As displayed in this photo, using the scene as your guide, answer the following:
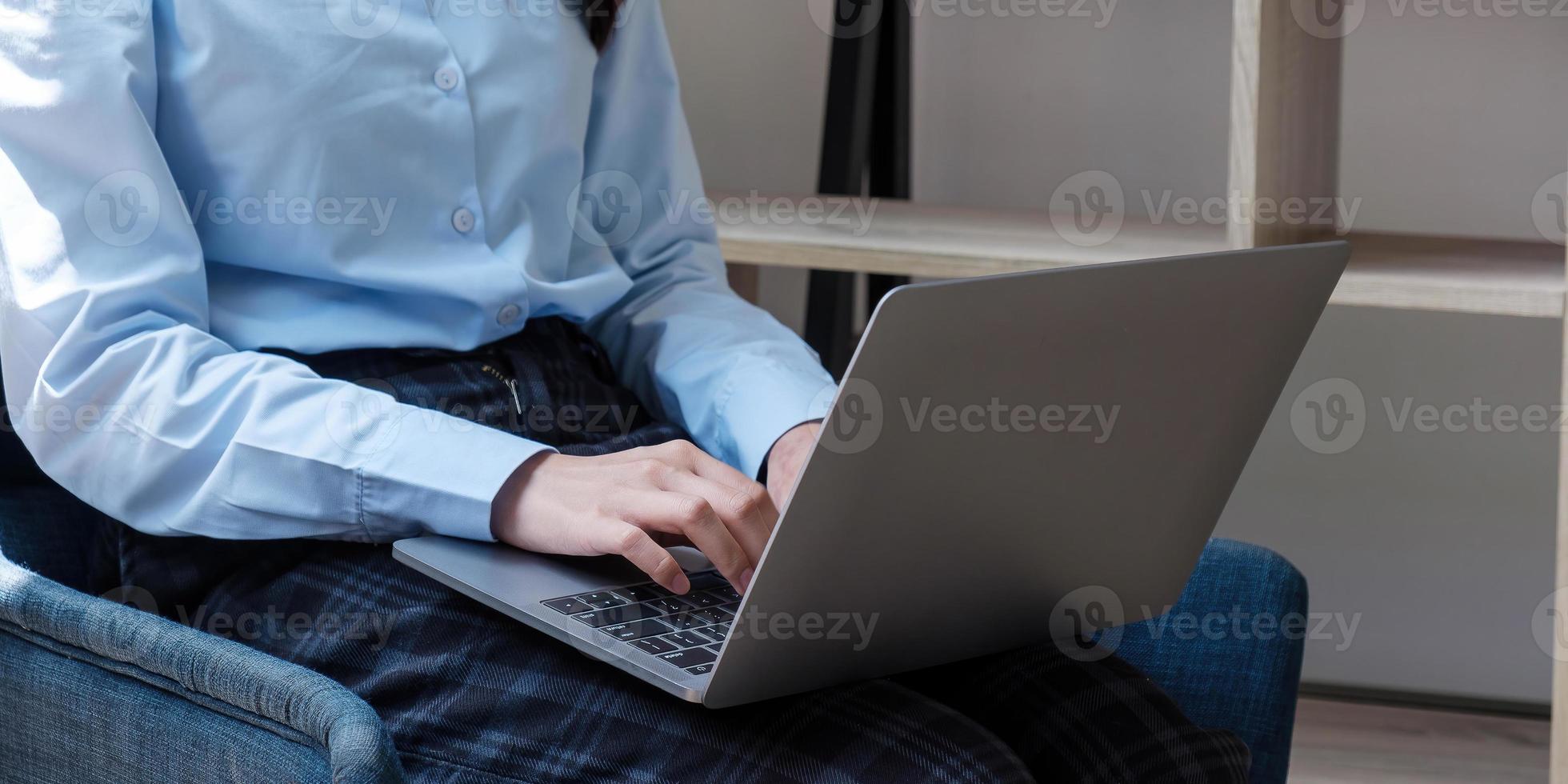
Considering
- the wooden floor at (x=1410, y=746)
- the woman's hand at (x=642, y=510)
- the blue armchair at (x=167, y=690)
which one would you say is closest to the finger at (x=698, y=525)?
the woman's hand at (x=642, y=510)

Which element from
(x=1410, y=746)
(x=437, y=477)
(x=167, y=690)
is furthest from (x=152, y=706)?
(x=1410, y=746)

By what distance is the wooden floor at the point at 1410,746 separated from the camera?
1.66 metres

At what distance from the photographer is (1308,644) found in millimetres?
1919

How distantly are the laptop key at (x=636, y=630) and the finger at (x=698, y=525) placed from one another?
0.04m

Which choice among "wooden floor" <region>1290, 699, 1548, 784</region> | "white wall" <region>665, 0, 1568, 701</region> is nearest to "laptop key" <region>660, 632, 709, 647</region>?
"wooden floor" <region>1290, 699, 1548, 784</region>

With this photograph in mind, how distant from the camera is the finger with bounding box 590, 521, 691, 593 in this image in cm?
73

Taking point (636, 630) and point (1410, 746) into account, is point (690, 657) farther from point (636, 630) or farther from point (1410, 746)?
point (1410, 746)

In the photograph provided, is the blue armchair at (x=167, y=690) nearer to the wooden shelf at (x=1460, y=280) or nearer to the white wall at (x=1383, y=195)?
the wooden shelf at (x=1460, y=280)

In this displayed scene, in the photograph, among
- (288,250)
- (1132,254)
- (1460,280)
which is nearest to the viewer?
(288,250)

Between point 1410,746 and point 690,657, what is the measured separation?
4.46 ft

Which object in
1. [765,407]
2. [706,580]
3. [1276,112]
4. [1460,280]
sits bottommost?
[706,580]

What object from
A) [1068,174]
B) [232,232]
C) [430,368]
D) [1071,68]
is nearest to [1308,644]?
[1068,174]

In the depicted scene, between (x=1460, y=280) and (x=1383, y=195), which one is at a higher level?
(x=1383, y=195)

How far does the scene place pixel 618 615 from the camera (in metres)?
0.73
